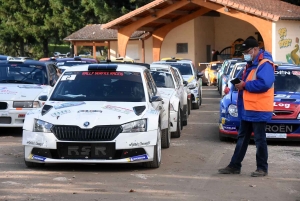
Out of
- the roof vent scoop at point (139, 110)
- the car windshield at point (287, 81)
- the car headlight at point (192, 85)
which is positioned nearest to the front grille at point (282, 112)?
the car windshield at point (287, 81)

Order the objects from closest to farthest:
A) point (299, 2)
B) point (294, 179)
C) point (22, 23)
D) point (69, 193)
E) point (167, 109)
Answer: point (69, 193), point (294, 179), point (167, 109), point (299, 2), point (22, 23)

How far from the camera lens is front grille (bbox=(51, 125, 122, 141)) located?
30.9 ft

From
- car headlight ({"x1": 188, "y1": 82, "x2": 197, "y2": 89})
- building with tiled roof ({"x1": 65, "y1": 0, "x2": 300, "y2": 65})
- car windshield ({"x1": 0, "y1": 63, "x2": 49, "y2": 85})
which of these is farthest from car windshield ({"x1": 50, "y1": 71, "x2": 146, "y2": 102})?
building with tiled roof ({"x1": 65, "y1": 0, "x2": 300, "y2": 65})

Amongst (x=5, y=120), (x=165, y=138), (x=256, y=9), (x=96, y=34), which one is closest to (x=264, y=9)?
(x=256, y=9)

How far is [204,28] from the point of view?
152 ft

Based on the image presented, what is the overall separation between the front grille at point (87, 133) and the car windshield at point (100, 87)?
3.77ft

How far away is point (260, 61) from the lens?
958 centimetres

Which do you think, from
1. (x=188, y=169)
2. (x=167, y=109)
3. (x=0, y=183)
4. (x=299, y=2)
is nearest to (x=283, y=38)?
(x=299, y=2)

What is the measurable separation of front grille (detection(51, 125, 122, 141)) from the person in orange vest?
1722 mm

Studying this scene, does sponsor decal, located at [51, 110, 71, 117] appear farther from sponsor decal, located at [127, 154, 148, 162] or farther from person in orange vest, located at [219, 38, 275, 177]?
person in orange vest, located at [219, 38, 275, 177]

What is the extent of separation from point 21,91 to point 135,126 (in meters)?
5.40

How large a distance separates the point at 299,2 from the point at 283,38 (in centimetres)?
1335

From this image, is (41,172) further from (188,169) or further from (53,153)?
(188,169)

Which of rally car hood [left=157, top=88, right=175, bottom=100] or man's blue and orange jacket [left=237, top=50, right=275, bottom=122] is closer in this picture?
man's blue and orange jacket [left=237, top=50, right=275, bottom=122]
